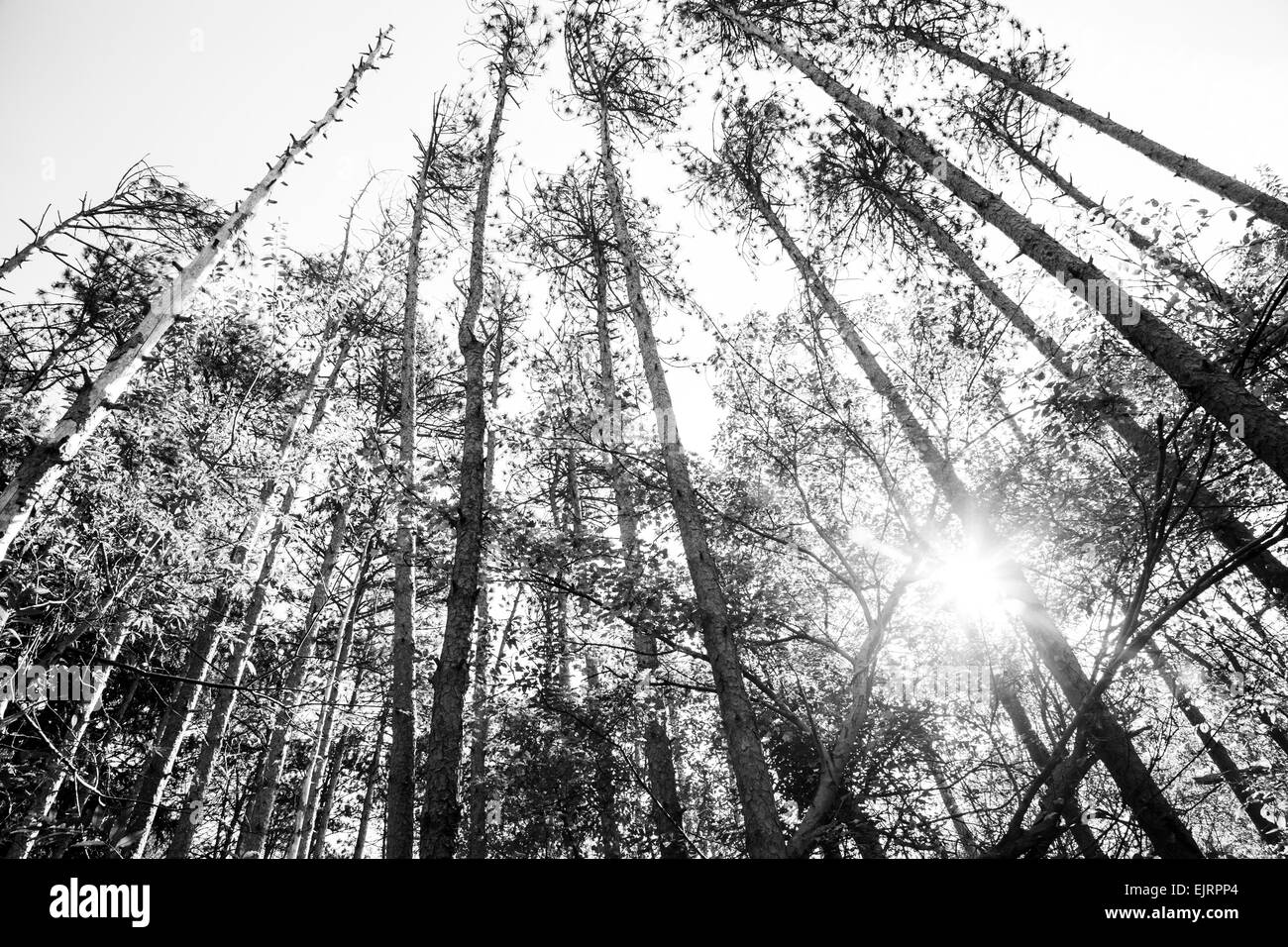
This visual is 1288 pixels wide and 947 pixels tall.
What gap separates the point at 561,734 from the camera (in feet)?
24.1

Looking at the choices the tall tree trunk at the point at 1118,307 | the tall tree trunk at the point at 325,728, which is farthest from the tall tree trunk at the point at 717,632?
the tall tree trunk at the point at 325,728

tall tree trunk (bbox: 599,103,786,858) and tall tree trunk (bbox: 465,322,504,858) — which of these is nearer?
tall tree trunk (bbox: 599,103,786,858)

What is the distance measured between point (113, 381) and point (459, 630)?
11.1ft

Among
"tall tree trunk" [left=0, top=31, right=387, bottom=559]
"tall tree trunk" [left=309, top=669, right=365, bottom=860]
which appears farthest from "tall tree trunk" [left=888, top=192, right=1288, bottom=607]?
"tall tree trunk" [left=309, top=669, right=365, bottom=860]

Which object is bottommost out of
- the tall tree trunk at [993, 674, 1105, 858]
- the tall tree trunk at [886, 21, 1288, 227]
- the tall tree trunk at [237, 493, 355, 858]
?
the tall tree trunk at [993, 674, 1105, 858]

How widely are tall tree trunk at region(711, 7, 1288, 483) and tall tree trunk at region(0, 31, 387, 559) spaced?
632cm

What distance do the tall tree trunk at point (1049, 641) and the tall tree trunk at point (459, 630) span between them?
12.6 feet

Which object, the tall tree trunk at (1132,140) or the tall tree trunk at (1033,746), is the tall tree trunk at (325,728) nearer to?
the tall tree trunk at (1033,746)

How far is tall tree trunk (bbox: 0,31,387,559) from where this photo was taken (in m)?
3.58

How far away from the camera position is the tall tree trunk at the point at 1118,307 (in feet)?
12.3

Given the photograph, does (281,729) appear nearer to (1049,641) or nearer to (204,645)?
(204,645)

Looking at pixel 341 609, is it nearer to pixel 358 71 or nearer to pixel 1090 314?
pixel 358 71

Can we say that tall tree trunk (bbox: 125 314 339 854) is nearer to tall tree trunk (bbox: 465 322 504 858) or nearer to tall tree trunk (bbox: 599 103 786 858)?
tall tree trunk (bbox: 465 322 504 858)
